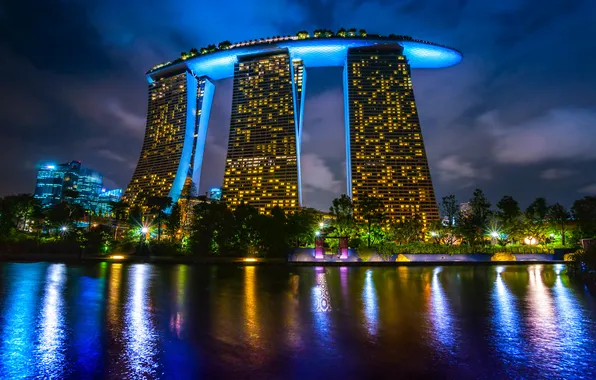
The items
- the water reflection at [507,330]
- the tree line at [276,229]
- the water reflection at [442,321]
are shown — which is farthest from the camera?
the tree line at [276,229]

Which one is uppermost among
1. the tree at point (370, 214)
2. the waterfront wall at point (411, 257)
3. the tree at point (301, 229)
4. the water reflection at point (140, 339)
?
the tree at point (370, 214)

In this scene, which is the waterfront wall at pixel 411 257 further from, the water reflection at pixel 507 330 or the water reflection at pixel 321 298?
the water reflection at pixel 507 330

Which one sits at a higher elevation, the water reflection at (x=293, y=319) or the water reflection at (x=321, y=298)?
the water reflection at (x=293, y=319)

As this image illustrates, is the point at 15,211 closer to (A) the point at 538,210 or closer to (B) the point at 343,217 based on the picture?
(B) the point at 343,217

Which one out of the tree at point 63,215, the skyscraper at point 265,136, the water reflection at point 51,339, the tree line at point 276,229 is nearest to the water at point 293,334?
the water reflection at point 51,339

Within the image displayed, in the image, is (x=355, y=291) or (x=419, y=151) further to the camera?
(x=419, y=151)

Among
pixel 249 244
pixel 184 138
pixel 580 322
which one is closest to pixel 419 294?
pixel 580 322

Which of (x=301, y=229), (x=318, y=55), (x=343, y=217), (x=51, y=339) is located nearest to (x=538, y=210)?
(x=343, y=217)

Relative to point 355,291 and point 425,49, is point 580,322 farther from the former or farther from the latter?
point 425,49
